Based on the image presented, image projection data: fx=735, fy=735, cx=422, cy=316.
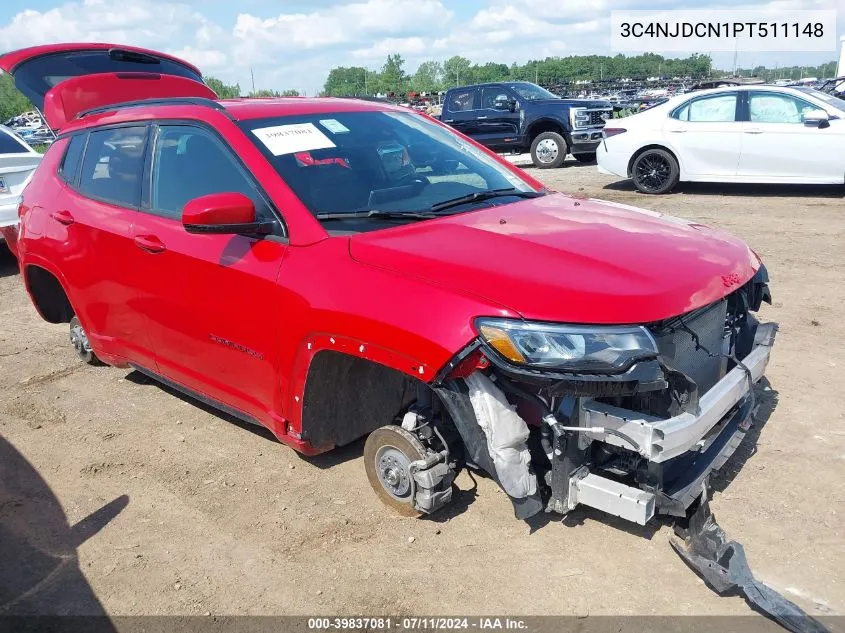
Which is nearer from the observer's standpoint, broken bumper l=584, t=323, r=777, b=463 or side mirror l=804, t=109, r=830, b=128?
broken bumper l=584, t=323, r=777, b=463

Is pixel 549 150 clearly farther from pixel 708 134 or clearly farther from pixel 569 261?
pixel 569 261

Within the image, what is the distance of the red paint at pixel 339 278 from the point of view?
270 cm

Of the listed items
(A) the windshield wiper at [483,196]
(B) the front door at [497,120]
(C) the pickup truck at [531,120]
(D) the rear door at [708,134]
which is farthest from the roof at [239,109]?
(B) the front door at [497,120]

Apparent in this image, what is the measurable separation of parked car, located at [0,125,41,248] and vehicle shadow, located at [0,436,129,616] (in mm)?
4979

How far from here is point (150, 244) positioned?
387cm

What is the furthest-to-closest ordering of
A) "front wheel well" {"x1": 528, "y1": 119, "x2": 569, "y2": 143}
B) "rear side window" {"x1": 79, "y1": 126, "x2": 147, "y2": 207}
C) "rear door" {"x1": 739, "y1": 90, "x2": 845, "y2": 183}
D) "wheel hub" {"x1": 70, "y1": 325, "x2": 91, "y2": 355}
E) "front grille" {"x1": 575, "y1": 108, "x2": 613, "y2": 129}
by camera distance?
1. "front wheel well" {"x1": 528, "y1": 119, "x2": 569, "y2": 143}
2. "front grille" {"x1": 575, "y1": 108, "x2": 613, "y2": 129}
3. "rear door" {"x1": 739, "y1": 90, "x2": 845, "y2": 183}
4. "wheel hub" {"x1": 70, "y1": 325, "x2": 91, "y2": 355}
5. "rear side window" {"x1": 79, "y1": 126, "x2": 147, "y2": 207}

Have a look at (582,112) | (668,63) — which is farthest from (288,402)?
(668,63)

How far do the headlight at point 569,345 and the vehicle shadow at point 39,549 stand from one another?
1886 millimetres

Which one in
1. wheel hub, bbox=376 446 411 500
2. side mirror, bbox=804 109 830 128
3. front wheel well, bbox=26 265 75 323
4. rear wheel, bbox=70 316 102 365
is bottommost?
wheel hub, bbox=376 446 411 500

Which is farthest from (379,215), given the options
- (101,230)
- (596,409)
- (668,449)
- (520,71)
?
(520,71)

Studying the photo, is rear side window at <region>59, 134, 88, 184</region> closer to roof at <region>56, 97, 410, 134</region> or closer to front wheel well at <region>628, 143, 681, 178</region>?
roof at <region>56, 97, 410, 134</region>

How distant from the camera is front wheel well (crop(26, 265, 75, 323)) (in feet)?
17.1

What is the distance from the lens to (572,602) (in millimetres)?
2781

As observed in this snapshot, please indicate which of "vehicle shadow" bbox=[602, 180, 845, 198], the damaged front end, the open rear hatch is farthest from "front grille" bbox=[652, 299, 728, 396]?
"vehicle shadow" bbox=[602, 180, 845, 198]
